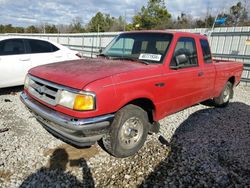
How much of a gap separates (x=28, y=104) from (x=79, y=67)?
996 millimetres

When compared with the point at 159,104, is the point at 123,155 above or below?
below

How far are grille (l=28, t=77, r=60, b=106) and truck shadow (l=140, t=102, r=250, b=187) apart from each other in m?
1.67

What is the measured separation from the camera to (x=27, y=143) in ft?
A: 12.0

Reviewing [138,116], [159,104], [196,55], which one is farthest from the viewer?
[196,55]

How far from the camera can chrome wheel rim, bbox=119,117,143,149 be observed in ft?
10.6

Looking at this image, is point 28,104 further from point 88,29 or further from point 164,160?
point 88,29

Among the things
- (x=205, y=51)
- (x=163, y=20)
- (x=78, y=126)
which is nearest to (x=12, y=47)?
(x=78, y=126)

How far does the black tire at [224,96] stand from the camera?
5784 millimetres

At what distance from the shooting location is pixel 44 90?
10.1 feet

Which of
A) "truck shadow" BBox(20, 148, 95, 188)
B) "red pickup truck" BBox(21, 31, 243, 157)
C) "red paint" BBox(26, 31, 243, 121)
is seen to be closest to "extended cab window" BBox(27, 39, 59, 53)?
"red pickup truck" BBox(21, 31, 243, 157)

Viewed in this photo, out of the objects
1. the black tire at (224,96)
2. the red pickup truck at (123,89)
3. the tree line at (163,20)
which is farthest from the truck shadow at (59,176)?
the tree line at (163,20)

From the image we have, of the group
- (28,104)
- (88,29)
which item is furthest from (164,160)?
(88,29)

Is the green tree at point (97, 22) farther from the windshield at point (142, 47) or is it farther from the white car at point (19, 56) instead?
the windshield at point (142, 47)

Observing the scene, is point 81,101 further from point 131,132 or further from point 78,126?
point 131,132
